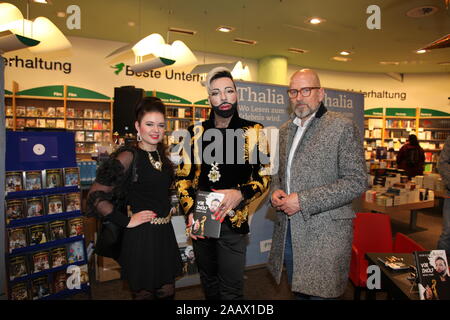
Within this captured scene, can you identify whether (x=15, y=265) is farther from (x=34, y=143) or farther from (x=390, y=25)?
(x=390, y=25)

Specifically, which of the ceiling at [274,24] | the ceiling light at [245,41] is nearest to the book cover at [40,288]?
the ceiling at [274,24]

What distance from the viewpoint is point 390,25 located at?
6734mm

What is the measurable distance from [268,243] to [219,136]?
90.0 inches

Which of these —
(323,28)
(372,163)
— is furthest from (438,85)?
(323,28)

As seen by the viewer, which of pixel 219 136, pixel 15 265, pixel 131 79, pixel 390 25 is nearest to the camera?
pixel 219 136

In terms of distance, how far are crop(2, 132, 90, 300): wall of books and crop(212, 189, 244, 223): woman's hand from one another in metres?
1.92

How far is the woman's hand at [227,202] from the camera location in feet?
5.72

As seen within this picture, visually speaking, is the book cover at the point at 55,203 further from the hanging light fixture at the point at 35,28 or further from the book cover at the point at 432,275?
the book cover at the point at 432,275

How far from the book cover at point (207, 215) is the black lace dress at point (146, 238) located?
0.35 metres

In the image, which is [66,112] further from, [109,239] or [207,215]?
[207,215]

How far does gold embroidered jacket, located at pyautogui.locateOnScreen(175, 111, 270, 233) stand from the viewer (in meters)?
1.90

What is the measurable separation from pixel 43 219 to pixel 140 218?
148 centimetres

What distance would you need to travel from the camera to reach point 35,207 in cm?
283

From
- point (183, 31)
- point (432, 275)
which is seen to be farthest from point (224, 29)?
point (432, 275)
